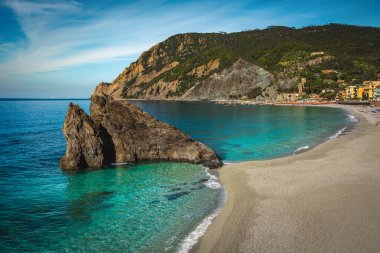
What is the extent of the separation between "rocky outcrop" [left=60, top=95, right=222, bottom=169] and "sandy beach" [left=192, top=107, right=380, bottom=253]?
489 centimetres

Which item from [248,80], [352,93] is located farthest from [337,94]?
[248,80]

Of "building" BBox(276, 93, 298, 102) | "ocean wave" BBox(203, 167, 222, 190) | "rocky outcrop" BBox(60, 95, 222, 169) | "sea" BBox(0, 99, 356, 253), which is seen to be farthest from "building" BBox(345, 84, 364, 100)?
"ocean wave" BBox(203, 167, 222, 190)

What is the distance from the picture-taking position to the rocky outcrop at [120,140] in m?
27.9

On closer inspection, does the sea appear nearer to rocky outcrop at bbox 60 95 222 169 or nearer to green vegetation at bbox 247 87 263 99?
rocky outcrop at bbox 60 95 222 169

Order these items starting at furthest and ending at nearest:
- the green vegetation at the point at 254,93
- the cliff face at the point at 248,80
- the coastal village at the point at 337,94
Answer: the cliff face at the point at 248,80, the green vegetation at the point at 254,93, the coastal village at the point at 337,94

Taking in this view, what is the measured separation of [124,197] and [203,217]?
5990mm

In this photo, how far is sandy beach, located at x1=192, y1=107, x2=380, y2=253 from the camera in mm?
13141

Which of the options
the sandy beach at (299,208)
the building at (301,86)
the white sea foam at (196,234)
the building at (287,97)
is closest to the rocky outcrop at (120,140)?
the sandy beach at (299,208)

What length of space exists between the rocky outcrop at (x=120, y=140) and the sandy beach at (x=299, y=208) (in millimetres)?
4893

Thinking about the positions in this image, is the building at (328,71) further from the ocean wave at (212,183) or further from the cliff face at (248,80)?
the ocean wave at (212,183)

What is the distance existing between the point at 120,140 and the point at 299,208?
18.8 metres

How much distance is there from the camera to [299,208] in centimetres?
1673

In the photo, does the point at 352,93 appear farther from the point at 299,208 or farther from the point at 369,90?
the point at 299,208

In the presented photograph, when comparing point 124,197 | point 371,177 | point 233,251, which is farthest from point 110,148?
point 371,177
